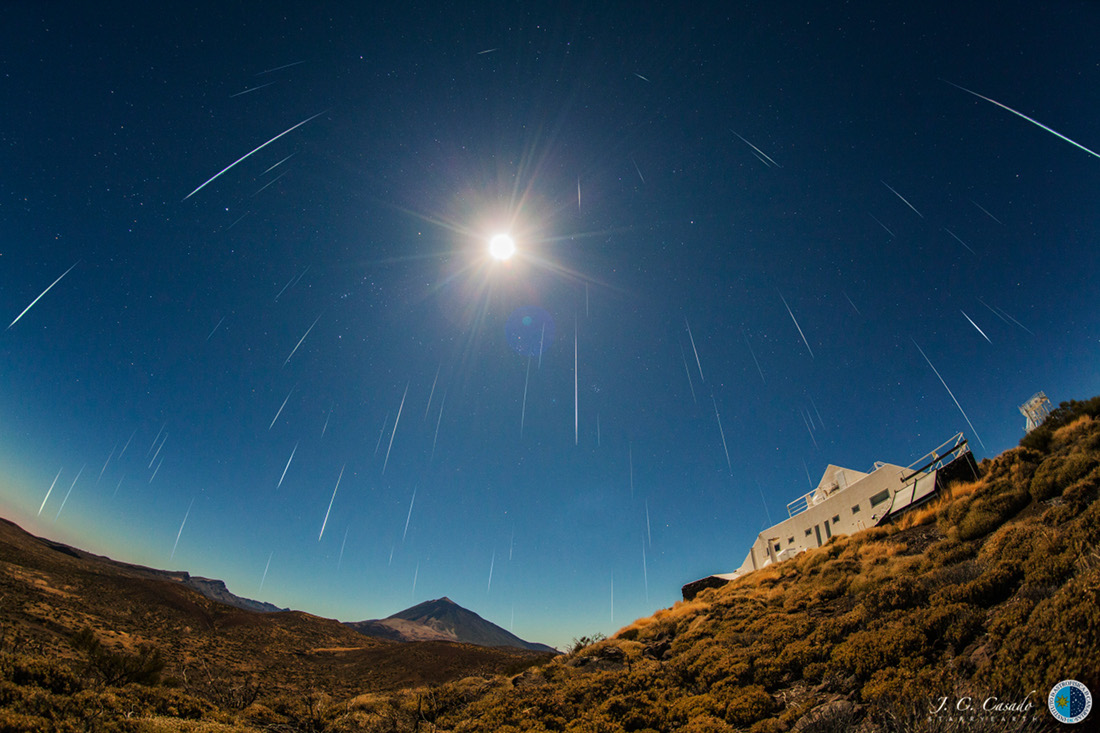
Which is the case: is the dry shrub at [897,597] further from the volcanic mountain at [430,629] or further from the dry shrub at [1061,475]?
the volcanic mountain at [430,629]

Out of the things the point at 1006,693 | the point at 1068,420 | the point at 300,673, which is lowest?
the point at 300,673

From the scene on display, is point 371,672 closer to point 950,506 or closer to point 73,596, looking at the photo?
point 73,596

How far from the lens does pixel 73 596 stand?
34.6 m

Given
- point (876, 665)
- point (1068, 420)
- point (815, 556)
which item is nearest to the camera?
point (876, 665)

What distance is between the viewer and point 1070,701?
436 centimetres

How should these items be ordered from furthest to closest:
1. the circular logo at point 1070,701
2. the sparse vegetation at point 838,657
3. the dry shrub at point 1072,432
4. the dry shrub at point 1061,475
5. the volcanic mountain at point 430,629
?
the volcanic mountain at point 430,629
the dry shrub at point 1072,432
the dry shrub at point 1061,475
the sparse vegetation at point 838,657
the circular logo at point 1070,701

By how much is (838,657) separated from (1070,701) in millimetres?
4562

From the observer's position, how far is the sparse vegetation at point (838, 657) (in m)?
5.59

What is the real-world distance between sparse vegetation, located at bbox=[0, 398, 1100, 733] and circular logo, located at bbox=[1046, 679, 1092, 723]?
0.37ft

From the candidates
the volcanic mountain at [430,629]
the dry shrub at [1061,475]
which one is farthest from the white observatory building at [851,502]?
the volcanic mountain at [430,629]

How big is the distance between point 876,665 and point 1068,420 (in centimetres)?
1881

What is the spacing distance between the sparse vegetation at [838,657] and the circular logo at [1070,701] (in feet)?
0.37

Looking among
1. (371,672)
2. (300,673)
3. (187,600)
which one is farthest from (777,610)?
(187,600)

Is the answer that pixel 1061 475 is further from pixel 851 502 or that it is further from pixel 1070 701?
pixel 851 502
